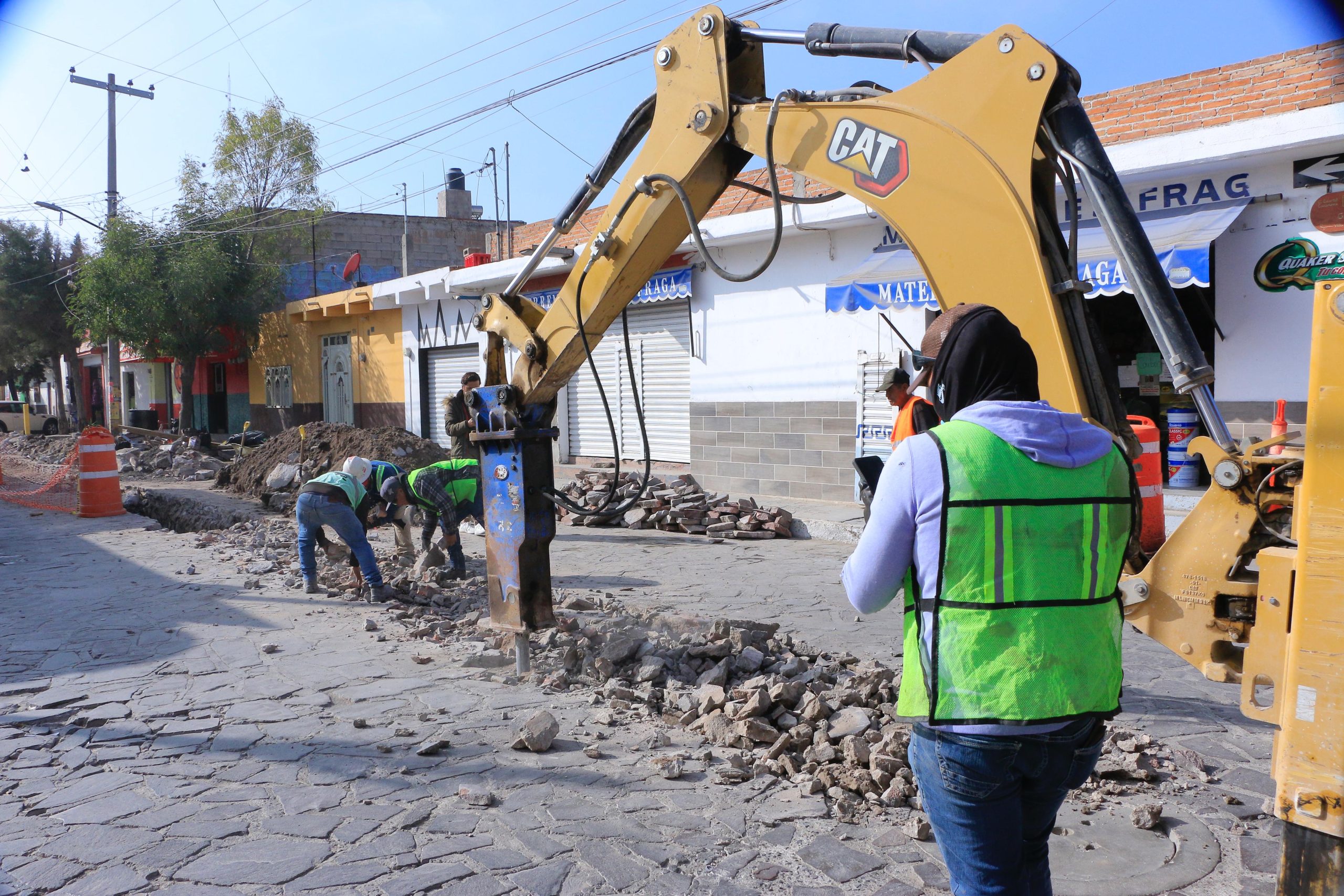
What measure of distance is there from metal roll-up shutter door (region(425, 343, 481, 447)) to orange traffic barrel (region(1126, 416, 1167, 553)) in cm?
1674

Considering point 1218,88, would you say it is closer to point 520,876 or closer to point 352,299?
point 520,876

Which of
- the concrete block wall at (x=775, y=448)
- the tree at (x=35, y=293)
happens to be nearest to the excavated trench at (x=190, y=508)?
the concrete block wall at (x=775, y=448)

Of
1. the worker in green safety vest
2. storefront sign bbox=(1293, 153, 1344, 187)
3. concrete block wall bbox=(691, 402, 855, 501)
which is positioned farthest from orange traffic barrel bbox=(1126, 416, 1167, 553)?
concrete block wall bbox=(691, 402, 855, 501)

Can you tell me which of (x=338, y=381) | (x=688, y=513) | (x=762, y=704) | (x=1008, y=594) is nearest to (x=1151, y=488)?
(x=1008, y=594)

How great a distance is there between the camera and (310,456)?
16.1 metres

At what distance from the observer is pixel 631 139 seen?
4797 millimetres

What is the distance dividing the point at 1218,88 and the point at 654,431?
8.75 meters

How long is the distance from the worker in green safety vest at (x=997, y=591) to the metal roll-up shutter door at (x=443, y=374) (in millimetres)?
17673

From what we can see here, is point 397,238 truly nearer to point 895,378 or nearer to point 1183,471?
point 1183,471

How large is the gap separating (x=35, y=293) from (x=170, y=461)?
17223 mm

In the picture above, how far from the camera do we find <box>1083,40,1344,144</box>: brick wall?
8.20m

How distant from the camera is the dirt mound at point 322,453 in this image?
15.2 metres

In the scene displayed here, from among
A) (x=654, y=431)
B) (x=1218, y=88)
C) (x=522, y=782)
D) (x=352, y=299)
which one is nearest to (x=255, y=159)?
(x=352, y=299)

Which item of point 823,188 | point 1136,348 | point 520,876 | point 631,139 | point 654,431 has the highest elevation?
point 823,188
